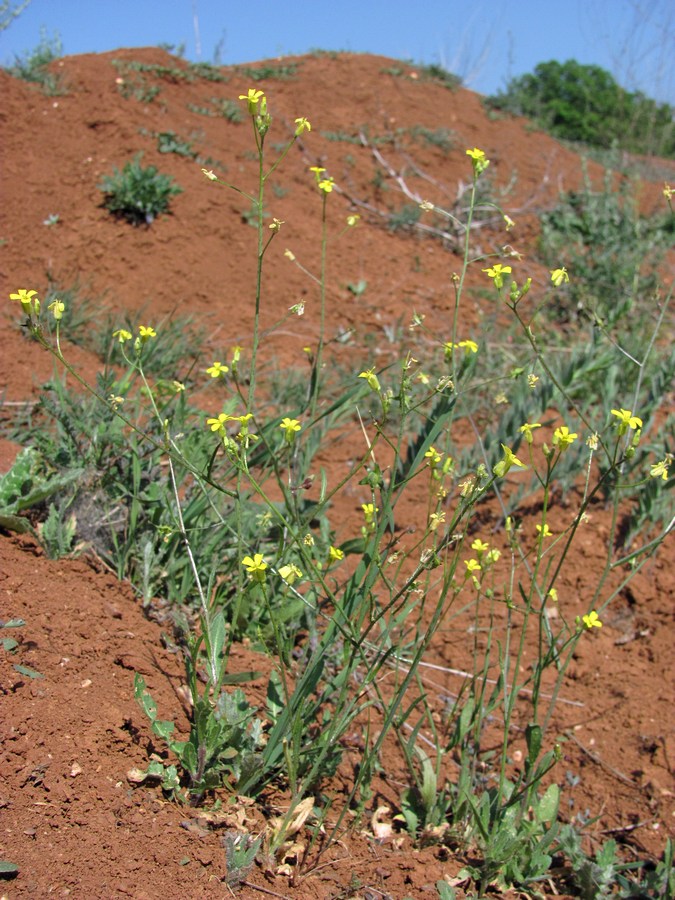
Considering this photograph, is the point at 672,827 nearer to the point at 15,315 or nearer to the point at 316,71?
the point at 15,315

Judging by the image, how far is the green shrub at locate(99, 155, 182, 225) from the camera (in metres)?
5.12

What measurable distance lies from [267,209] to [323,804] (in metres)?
4.58

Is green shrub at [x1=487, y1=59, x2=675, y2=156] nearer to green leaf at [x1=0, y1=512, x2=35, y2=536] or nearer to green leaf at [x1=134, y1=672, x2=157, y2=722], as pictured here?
green leaf at [x1=0, y1=512, x2=35, y2=536]

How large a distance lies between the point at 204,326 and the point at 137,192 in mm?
1144

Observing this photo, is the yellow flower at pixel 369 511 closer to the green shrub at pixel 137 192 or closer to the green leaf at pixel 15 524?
the green leaf at pixel 15 524

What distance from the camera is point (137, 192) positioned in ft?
16.8

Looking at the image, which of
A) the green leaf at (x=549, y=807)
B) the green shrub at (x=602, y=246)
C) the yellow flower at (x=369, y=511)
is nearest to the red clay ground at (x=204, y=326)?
the green leaf at (x=549, y=807)

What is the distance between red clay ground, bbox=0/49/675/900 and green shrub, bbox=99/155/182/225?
3.5 inches

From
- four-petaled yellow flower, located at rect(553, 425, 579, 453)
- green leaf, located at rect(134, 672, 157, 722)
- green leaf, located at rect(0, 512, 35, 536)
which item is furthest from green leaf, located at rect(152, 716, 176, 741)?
four-petaled yellow flower, located at rect(553, 425, 579, 453)

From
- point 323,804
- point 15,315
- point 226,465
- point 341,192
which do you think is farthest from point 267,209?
point 323,804

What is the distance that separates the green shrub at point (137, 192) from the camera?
16.8 feet

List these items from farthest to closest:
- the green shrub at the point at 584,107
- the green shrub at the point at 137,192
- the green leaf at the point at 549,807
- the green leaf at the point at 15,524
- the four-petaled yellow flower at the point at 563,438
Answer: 1. the green shrub at the point at 584,107
2. the green shrub at the point at 137,192
3. the green leaf at the point at 15,524
4. the green leaf at the point at 549,807
5. the four-petaled yellow flower at the point at 563,438

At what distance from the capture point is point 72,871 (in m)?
1.44

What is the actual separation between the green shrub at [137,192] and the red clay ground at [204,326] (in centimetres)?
9
